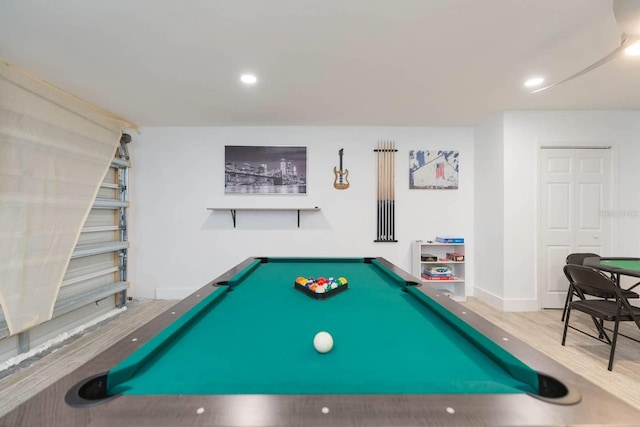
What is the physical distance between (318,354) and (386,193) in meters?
3.22

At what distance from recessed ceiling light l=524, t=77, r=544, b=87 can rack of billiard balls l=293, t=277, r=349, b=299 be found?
256 centimetres

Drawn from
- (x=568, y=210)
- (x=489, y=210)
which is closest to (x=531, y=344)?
(x=489, y=210)

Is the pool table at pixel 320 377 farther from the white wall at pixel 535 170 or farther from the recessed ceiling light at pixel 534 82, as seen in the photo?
the white wall at pixel 535 170

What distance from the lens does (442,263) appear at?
388cm

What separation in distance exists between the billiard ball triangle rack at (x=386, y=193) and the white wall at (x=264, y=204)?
8 cm

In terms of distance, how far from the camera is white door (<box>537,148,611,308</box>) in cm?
343

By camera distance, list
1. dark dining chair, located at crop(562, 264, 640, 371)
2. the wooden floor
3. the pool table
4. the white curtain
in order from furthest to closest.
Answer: the white curtain
dark dining chair, located at crop(562, 264, 640, 371)
the wooden floor
the pool table

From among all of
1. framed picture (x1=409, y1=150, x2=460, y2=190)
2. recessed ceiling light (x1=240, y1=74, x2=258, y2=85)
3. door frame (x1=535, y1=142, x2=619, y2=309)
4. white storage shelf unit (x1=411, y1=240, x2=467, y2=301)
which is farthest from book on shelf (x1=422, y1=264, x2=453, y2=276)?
recessed ceiling light (x1=240, y1=74, x2=258, y2=85)

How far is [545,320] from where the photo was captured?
311cm

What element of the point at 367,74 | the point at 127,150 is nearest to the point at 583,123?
the point at 367,74

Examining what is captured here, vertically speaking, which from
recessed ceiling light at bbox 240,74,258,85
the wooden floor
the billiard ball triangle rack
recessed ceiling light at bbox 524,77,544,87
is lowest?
the wooden floor

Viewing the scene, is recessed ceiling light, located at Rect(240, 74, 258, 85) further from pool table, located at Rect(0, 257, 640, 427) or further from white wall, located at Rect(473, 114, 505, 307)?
white wall, located at Rect(473, 114, 505, 307)

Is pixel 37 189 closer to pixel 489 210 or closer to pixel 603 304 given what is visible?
pixel 489 210

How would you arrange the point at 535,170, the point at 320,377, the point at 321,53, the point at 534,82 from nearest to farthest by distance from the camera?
the point at 320,377, the point at 321,53, the point at 534,82, the point at 535,170
